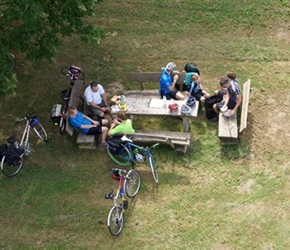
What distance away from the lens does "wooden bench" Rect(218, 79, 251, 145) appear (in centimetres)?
1183

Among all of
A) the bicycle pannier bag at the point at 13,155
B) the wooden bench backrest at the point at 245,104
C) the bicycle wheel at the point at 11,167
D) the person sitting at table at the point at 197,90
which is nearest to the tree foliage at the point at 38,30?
the bicycle pannier bag at the point at 13,155

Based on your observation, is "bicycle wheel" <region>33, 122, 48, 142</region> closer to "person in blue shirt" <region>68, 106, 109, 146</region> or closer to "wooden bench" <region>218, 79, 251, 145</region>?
"person in blue shirt" <region>68, 106, 109, 146</region>

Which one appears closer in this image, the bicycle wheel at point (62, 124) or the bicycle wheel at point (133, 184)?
the bicycle wheel at point (133, 184)

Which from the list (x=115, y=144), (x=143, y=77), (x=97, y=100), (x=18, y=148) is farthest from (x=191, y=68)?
(x=18, y=148)

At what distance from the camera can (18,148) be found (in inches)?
469

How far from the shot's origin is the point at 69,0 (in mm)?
11266

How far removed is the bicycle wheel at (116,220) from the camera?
1061cm

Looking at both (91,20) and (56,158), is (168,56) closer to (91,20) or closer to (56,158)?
(91,20)

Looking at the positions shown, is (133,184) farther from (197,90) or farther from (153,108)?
(197,90)

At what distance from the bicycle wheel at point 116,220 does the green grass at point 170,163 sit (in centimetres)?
18

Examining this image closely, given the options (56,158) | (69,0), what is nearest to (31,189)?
(56,158)

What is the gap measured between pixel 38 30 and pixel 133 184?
4026 mm

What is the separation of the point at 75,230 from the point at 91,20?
696cm

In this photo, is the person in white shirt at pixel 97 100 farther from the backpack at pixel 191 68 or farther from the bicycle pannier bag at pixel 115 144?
the backpack at pixel 191 68
